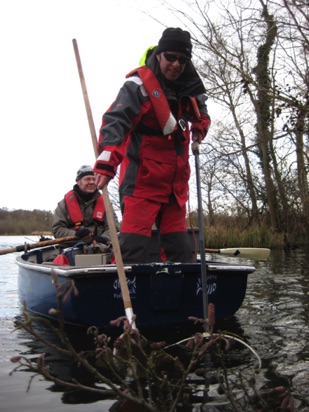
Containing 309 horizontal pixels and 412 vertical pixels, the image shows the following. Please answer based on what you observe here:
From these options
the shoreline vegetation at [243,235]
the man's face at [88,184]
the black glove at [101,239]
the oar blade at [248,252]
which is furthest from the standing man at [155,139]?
the shoreline vegetation at [243,235]

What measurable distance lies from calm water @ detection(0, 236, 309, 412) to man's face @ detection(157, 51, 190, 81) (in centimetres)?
212

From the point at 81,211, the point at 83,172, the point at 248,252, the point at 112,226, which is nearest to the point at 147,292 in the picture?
the point at 112,226

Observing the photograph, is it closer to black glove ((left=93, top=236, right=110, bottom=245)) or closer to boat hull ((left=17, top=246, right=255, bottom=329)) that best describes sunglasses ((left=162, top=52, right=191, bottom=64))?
boat hull ((left=17, top=246, right=255, bottom=329))

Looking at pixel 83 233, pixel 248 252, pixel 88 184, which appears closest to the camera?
pixel 248 252

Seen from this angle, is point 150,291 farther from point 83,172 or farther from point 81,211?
point 83,172

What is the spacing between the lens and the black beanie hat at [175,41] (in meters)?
4.17

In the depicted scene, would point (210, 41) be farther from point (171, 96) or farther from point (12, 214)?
point (12, 214)

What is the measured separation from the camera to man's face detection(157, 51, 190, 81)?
4.25 m

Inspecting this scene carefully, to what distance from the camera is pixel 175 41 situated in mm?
4164

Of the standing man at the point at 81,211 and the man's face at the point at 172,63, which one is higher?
the man's face at the point at 172,63

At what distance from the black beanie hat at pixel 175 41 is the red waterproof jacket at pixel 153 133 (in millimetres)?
229

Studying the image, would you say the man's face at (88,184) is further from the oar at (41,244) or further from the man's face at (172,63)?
the man's face at (172,63)

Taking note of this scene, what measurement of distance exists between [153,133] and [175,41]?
714mm

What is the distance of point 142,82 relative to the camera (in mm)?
4250
